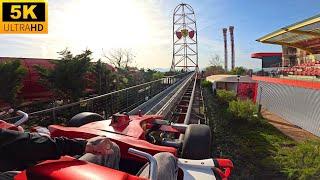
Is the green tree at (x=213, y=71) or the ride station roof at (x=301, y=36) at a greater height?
the ride station roof at (x=301, y=36)

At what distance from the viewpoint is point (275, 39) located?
116ft

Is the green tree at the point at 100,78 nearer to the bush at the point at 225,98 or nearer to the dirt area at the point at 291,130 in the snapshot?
the dirt area at the point at 291,130

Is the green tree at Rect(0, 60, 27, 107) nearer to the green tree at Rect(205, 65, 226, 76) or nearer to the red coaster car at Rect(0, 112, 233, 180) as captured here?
the red coaster car at Rect(0, 112, 233, 180)

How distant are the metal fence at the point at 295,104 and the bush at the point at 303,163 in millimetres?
9572

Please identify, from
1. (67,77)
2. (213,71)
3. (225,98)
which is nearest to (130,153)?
(67,77)

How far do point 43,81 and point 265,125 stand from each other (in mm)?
12286

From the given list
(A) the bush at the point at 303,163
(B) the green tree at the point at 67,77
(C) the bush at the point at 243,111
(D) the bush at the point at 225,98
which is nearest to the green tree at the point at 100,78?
(B) the green tree at the point at 67,77

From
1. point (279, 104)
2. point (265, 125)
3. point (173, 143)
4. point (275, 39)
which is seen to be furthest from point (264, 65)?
point (173, 143)

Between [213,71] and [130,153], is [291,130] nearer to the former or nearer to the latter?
[130,153]

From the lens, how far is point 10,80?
48.7 ft

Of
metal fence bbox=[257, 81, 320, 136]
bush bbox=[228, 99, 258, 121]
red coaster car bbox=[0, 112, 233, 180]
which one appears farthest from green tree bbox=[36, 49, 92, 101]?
metal fence bbox=[257, 81, 320, 136]

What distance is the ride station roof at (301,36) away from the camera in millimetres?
24391

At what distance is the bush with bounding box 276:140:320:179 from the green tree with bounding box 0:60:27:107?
35.2ft

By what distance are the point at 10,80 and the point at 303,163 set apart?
11700 millimetres
